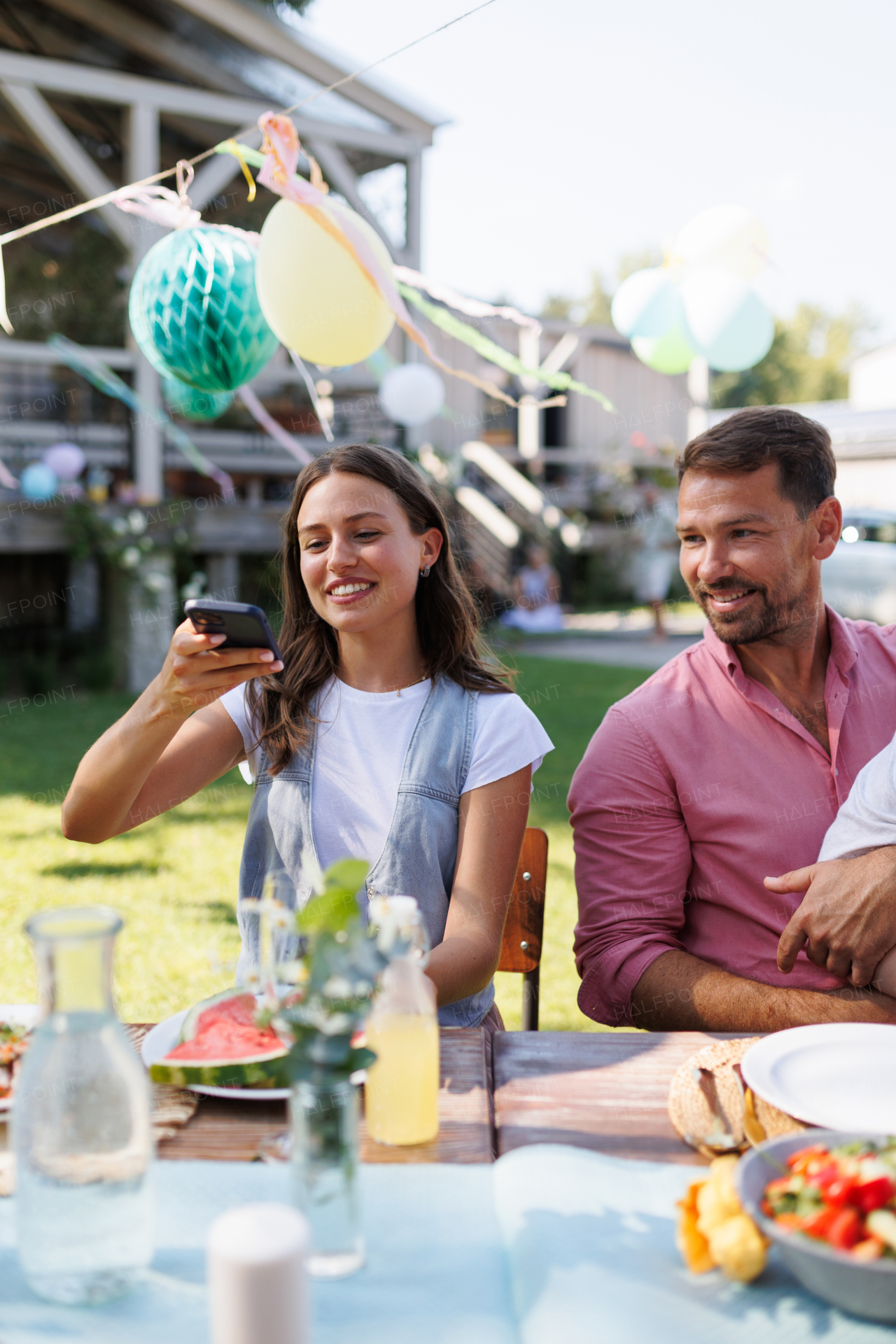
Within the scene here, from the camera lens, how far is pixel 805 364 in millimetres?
51156

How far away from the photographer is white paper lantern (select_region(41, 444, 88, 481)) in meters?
7.71

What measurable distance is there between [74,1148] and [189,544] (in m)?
7.66

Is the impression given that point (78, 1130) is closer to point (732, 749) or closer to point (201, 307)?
point (732, 749)

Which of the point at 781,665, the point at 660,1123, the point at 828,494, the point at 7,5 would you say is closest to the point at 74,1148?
the point at 660,1123

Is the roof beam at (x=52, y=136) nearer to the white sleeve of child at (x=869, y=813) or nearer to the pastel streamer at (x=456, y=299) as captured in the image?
the pastel streamer at (x=456, y=299)

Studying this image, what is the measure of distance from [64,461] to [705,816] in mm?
6862

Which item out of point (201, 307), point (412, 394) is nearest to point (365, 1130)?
point (201, 307)

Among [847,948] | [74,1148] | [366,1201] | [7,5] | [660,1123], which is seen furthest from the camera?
[7,5]

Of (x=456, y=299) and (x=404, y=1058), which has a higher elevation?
(x=456, y=299)

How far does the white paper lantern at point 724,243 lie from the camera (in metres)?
3.67

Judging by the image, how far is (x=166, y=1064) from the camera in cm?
119

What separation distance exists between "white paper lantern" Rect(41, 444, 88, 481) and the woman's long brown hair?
624cm

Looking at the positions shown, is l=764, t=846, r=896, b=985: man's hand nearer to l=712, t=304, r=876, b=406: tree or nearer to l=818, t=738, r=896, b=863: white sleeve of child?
l=818, t=738, r=896, b=863: white sleeve of child

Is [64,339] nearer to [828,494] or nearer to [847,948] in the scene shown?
[828,494]
